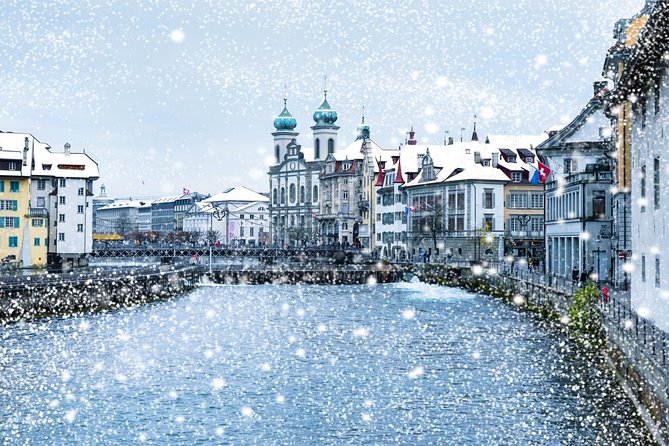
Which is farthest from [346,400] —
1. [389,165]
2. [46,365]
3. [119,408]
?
[389,165]

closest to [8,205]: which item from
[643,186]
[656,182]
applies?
[643,186]

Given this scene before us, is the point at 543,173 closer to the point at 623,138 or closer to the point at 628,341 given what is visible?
the point at 623,138

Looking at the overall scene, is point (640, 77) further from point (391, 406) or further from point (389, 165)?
point (389, 165)

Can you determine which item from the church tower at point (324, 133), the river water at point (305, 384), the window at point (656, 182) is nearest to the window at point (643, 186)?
the window at point (656, 182)

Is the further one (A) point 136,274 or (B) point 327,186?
(B) point 327,186

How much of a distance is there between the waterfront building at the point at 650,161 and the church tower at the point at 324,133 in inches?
5659

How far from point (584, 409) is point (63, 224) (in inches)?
3498

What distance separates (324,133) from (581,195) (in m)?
117

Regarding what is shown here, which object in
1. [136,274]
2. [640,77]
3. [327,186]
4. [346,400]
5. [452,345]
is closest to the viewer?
[346,400]

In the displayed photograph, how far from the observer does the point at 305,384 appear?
35219 mm

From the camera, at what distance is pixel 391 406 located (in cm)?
3133

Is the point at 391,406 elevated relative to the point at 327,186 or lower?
lower

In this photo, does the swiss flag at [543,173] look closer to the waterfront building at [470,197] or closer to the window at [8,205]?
the waterfront building at [470,197]

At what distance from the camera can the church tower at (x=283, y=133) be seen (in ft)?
644
